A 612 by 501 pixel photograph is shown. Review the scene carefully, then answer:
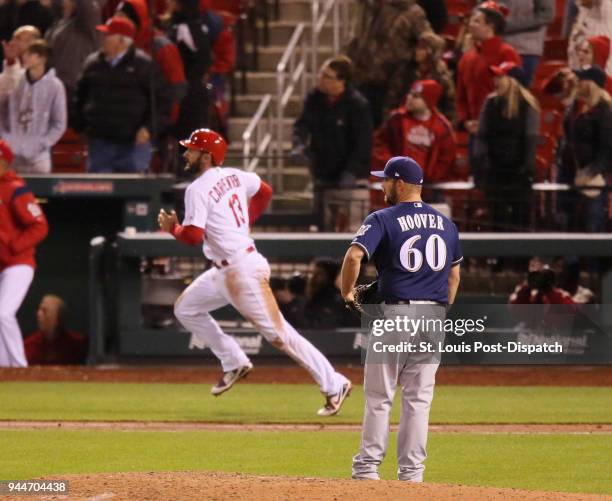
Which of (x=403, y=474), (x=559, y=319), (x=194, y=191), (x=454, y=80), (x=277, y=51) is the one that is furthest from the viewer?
(x=277, y=51)

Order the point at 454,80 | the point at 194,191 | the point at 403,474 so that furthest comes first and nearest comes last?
the point at 454,80, the point at 194,191, the point at 403,474

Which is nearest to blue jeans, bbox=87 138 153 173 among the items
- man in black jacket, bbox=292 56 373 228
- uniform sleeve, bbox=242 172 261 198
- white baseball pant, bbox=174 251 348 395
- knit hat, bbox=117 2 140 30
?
knit hat, bbox=117 2 140 30

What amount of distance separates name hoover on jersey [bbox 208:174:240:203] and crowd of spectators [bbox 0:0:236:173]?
326 cm

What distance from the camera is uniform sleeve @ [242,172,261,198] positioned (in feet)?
34.6

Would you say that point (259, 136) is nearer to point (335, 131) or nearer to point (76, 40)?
point (335, 131)

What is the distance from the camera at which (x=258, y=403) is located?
11.2 m

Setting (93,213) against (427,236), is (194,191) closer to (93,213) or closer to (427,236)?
(427,236)

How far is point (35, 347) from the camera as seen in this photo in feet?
46.0

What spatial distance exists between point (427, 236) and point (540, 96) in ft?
25.3

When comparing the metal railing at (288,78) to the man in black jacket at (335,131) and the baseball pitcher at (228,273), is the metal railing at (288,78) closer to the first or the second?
the man in black jacket at (335,131)

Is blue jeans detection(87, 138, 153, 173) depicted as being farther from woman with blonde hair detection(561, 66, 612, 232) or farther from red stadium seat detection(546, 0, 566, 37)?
red stadium seat detection(546, 0, 566, 37)

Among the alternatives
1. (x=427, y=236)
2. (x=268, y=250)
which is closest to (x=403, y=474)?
(x=427, y=236)

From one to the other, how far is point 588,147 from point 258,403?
4.23 meters

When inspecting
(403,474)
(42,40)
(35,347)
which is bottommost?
(35,347)
